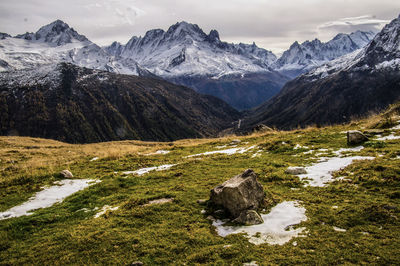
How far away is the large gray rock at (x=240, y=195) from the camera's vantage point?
36.4 ft

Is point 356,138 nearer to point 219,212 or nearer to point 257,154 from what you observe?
point 257,154

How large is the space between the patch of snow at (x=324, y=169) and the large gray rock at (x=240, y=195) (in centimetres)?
397

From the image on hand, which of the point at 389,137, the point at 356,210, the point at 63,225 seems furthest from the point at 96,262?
the point at 389,137

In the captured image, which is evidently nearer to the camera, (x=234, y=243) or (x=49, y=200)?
(x=234, y=243)

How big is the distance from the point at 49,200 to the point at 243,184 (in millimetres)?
11446

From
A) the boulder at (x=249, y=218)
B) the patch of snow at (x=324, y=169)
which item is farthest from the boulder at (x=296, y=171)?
the boulder at (x=249, y=218)

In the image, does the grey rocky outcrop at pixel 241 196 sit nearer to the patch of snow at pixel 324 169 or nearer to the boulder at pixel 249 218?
the boulder at pixel 249 218

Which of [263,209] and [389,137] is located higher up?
[389,137]


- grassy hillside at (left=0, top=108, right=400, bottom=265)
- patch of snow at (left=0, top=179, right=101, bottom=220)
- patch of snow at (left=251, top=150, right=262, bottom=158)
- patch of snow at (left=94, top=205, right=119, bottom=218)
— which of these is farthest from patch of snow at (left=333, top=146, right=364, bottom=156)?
patch of snow at (left=0, top=179, right=101, bottom=220)

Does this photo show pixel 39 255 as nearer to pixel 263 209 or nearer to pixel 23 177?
pixel 263 209

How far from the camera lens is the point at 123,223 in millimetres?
11000

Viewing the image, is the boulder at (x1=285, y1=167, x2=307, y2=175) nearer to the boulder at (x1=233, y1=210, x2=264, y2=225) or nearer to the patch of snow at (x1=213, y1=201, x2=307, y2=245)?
the patch of snow at (x1=213, y1=201, x2=307, y2=245)

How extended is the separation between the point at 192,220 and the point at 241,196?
2.40 m

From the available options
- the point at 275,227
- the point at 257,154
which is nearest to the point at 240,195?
the point at 275,227
